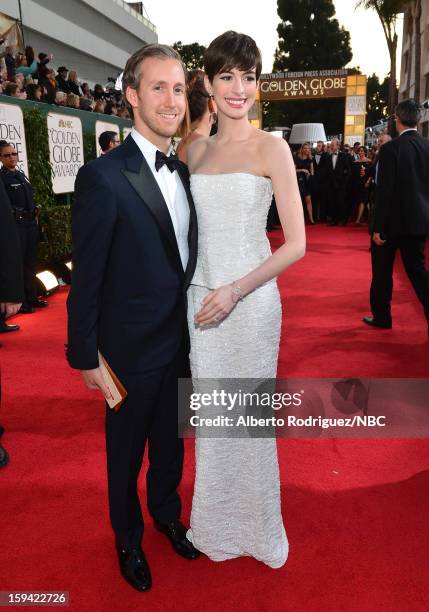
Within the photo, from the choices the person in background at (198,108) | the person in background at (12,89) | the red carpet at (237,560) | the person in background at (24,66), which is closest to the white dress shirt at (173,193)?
the person in background at (198,108)

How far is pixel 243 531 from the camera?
6.86 feet

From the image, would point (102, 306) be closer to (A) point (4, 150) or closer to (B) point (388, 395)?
(B) point (388, 395)

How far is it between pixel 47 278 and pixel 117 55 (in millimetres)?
38851

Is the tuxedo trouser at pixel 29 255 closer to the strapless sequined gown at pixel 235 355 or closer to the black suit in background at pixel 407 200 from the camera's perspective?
the black suit in background at pixel 407 200

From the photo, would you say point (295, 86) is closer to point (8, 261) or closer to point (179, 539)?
point (8, 261)

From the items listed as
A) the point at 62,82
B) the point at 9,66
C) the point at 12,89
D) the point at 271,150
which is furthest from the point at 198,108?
the point at 62,82

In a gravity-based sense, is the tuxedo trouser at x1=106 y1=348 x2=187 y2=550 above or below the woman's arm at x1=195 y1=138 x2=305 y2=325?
below

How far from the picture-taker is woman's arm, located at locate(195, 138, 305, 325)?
172cm

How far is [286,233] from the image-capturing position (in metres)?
1.76

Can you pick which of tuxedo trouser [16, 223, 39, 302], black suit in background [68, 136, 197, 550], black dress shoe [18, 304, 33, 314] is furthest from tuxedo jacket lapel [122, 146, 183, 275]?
black dress shoe [18, 304, 33, 314]

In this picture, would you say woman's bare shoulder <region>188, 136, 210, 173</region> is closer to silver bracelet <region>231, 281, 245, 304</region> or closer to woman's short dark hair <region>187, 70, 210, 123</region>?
silver bracelet <region>231, 281, 245, 304</region>

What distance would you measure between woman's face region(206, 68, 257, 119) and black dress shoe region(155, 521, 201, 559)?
1.60m

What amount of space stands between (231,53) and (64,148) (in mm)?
6114

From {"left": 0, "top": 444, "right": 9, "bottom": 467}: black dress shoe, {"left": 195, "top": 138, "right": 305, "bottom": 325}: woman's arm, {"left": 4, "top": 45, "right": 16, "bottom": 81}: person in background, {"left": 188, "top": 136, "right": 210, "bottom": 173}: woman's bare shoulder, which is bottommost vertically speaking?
{"left": 0, "top": 444, "right": 9, "bottom": 467}: black dress shoe
